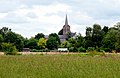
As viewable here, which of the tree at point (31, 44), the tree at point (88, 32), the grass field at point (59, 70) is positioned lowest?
the grass field at point (59, 70)

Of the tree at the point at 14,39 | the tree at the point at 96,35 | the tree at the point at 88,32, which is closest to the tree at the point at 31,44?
the tree at the point at 14,39

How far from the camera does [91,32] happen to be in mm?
104125

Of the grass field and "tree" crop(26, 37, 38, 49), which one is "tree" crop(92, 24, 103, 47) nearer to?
"tree" crop(26, 37, 38, 49)

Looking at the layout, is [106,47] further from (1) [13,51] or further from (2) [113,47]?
(1) [13,51]

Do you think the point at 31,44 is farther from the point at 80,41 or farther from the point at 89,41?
the point at 89,41

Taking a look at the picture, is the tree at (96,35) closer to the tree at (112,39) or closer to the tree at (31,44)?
the tree at (112,39)

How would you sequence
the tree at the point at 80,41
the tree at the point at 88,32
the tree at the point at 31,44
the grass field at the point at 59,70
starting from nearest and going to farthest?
the grass field at the point at 59,70 → the tree at the point at 80,41 → the tree at the point at 88,32 → the tree at the point at 31,44

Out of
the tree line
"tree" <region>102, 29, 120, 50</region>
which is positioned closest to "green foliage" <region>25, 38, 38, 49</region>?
the tree line

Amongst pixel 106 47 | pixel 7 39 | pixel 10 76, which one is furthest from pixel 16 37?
pixel 10 76

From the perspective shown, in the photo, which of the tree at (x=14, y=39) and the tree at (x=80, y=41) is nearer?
the tree at (x=80, y=41)

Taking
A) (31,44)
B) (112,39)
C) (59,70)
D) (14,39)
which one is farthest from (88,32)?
(59,70)

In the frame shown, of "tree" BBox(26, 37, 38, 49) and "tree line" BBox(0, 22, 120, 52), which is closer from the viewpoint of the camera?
"tree line" BBox(0, 22, 120, 52)

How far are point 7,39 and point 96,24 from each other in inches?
1358

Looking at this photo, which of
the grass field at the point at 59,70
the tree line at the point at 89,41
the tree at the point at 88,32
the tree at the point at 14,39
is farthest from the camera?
the tree at the point at 14,39
